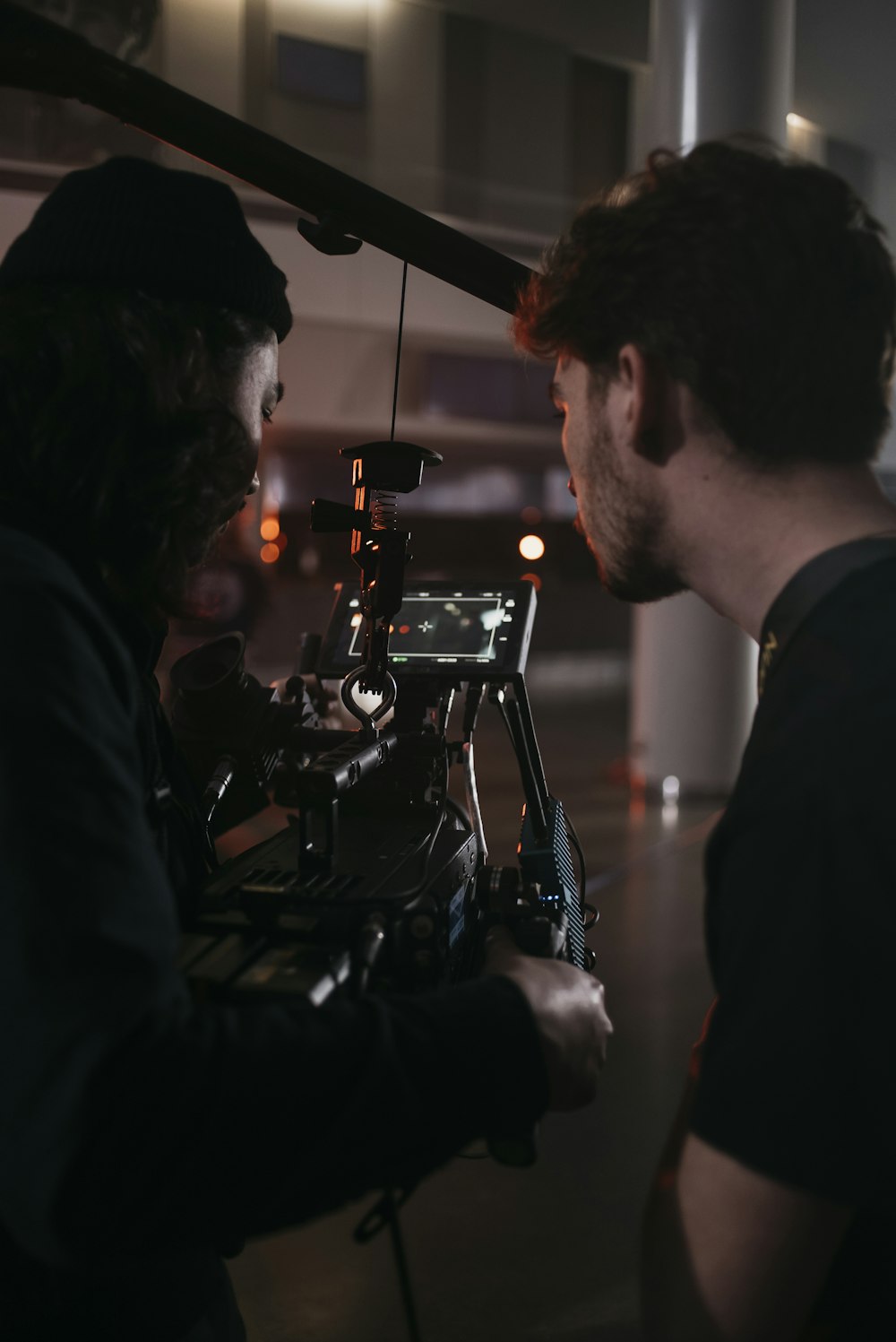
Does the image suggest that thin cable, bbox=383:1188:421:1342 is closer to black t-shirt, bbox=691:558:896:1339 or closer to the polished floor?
black t-shirt, bbox=691:558:896:1339

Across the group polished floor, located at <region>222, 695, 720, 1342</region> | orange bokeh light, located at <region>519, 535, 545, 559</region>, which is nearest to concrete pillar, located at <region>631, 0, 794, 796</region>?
polished floor, located at <region>222, 695, 720, 1342</region>

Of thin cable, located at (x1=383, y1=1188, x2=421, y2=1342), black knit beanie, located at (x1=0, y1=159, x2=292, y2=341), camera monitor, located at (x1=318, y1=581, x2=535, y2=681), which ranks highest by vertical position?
black knit beanie, located at (x1=0, y1=159, x2=292, y2=341)

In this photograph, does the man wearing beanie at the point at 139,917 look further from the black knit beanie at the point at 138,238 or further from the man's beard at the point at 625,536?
the man's beard at the point at 625,536

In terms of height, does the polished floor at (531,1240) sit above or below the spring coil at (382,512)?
below

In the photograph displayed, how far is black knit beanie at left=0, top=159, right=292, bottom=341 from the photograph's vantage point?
2.55 ft

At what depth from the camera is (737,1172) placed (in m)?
0.64

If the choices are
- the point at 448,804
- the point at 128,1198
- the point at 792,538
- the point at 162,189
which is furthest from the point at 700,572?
the point at 128,1198

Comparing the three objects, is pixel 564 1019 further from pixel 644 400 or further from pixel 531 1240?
pixel 531 1240

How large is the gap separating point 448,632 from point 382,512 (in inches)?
10.2

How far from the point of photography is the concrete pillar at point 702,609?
13.9 feet

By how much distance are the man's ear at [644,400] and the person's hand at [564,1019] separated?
0.44 meters

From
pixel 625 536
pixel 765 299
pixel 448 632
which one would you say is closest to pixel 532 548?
pixel 448 632

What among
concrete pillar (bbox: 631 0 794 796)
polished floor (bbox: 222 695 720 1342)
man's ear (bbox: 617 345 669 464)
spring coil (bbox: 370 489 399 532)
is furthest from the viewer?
concrete pillar (bbox: 631 0 794 796)

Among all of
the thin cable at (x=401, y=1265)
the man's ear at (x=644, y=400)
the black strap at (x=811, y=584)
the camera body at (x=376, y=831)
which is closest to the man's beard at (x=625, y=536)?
the man's ear at (x=644, y=400)
